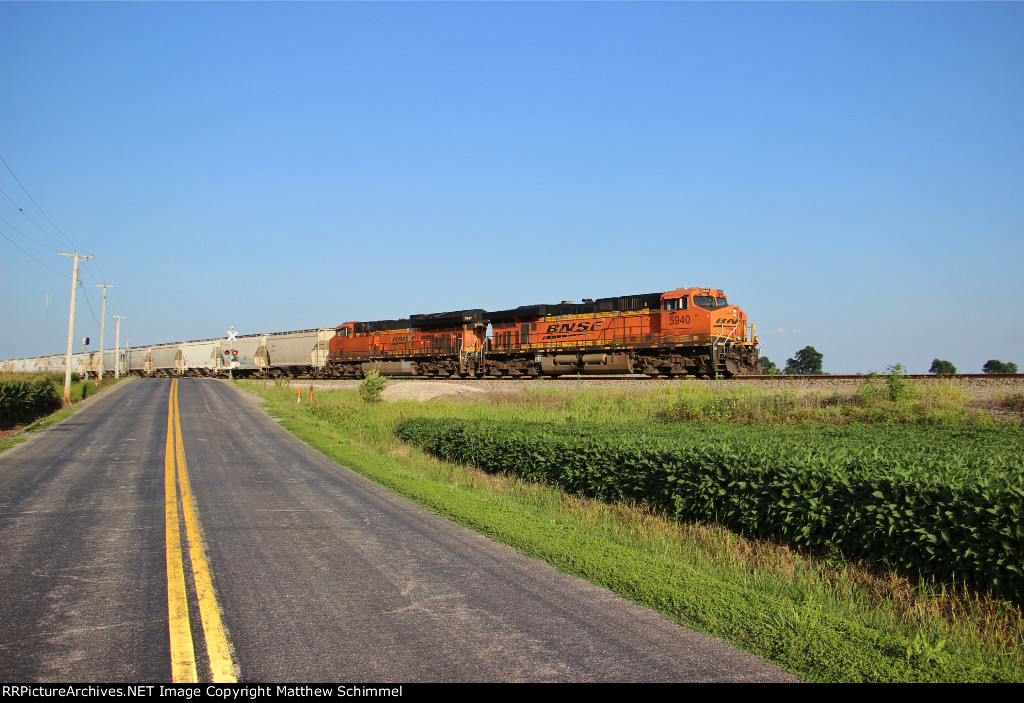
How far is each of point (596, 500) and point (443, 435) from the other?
260 inches

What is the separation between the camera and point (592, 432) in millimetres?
13234

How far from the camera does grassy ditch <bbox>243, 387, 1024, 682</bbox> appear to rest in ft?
15.5

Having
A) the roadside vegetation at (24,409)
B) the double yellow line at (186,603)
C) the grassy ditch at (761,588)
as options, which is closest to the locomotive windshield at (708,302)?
the grassy ditch at (761,588)

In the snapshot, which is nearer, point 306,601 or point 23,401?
point 306,601

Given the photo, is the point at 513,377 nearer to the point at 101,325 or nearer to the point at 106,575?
the point at 106,575

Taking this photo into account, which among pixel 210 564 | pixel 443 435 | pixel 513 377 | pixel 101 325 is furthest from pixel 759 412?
pixel 101 325

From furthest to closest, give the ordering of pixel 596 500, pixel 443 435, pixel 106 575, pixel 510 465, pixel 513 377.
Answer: pixel 513 377 < pixel 443 435 < pixel 510 465 < pixel 596 500 < pixel 106 575

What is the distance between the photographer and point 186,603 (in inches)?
221

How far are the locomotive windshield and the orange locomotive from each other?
5cm

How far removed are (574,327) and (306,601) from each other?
30.8 meters

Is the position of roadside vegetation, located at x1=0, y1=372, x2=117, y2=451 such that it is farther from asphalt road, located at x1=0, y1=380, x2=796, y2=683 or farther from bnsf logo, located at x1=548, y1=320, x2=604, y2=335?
bnsf logo, located at x1=548, y1=320, x2=604, y2=335

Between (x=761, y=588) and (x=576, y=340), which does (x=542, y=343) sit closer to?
(x=576, y=340)

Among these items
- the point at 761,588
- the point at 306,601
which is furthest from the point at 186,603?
the point at 761,588

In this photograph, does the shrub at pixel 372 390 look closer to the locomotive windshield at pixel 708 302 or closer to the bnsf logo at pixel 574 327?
the bnsf logo at pixel 574 327
